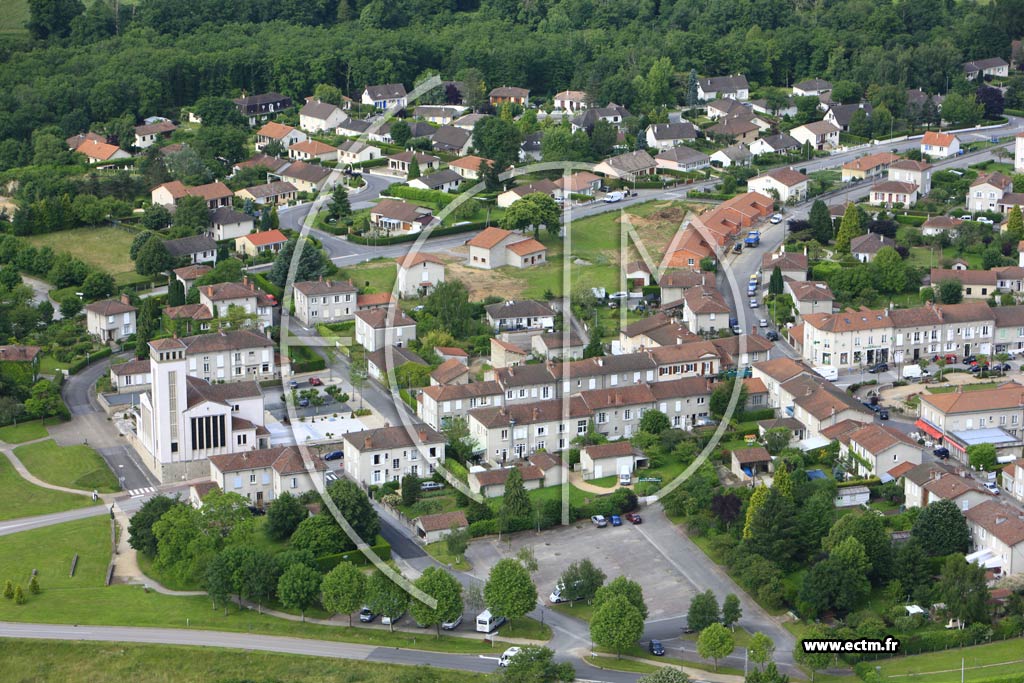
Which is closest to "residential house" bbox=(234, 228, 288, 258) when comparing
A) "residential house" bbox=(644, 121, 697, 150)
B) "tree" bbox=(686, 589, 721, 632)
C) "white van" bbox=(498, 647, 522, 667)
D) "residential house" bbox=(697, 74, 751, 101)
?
"residential house" bbox=(644, 121, 697, 150)

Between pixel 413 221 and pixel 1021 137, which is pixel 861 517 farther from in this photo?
pixel 1021 137

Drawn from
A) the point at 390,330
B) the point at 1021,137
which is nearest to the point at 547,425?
the point at 390,330

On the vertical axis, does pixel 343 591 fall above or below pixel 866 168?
below

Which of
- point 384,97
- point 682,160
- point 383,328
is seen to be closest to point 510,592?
point 383,328

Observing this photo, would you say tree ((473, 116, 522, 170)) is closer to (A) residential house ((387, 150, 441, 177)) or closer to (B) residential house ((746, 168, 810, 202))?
(A) residential house ((387, 150, 441, 177))

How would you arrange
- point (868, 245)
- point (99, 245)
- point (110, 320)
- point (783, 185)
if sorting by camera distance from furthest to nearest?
point (783, 185), point (99, 245), point (868, 245), point (110, 320)

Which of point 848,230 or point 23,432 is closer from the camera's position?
point 23,432

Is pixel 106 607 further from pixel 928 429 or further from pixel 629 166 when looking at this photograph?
pixel 629 166
